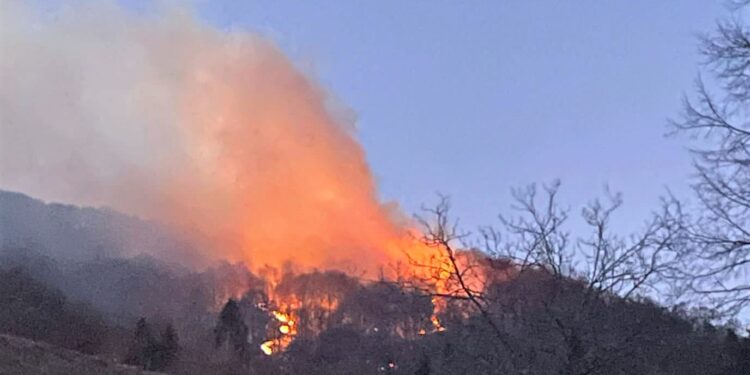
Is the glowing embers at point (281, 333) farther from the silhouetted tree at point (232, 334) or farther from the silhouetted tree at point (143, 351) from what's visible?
the silhouetted tree at point (143, 351)

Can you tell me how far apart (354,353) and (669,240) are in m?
74.2

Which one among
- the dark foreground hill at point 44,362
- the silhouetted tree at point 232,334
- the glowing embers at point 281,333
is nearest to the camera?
the dark foreground hill at point 44,362

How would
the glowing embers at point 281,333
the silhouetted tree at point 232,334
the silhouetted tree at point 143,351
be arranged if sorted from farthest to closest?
the glowing embers at point 281,333, the silhouetted tree at point 232,334, the silhouetted tree at point 143,351

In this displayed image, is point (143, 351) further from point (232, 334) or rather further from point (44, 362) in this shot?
point (232, 334)

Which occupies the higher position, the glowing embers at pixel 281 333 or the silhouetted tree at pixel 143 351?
the glowing embers at pixel 281 333

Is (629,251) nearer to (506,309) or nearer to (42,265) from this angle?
(506,309)

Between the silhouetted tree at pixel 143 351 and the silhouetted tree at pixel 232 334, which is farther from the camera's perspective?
the silhouetted tree at pixel 232 334

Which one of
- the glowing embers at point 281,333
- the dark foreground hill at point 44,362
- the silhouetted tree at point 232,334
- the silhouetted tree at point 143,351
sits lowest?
the dark foreground hill at point 44,362

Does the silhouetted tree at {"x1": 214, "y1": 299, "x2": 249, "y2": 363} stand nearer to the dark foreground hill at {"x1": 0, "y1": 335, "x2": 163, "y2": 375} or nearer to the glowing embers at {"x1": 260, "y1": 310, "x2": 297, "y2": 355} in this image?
the glowing embers at {"x1": 260, "y1": 310, "x2": 297, "y2": 355}

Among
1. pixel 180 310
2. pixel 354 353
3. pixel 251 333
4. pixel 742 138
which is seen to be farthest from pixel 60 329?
pixel 742 138

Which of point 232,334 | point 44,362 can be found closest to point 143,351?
point 44,362

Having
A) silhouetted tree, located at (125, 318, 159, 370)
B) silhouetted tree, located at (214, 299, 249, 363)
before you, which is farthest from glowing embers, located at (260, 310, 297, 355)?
silhouetted tree, located at (125, 318, 159, 370)

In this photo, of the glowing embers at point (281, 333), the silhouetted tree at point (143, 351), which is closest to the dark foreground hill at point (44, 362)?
the silhouetted tree at point (143, 351)

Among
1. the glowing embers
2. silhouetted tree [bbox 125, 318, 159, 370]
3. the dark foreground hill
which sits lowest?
the dark foreground hill
